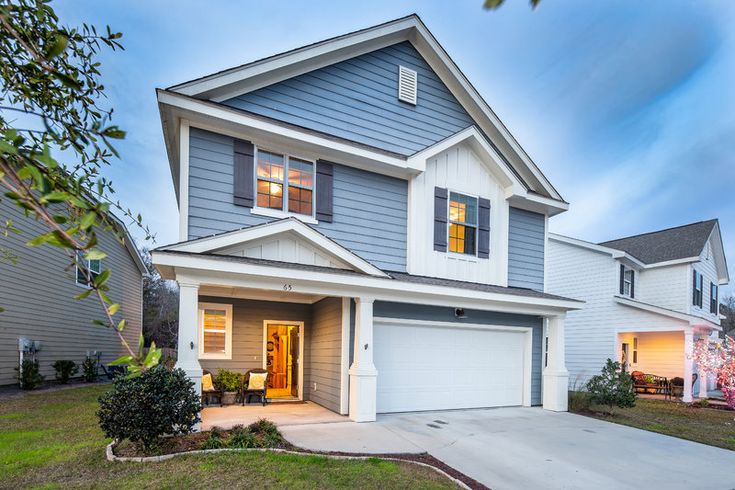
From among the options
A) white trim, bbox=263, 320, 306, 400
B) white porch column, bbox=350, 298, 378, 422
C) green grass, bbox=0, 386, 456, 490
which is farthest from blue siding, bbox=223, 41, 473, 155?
green grass, bbox=0, 386, 456, 490

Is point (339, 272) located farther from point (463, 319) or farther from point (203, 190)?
point (463, 319)

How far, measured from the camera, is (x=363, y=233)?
9227 millimetres

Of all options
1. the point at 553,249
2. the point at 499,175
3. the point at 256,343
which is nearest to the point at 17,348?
the point at 256,343

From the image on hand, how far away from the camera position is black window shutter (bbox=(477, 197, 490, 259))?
411 inches

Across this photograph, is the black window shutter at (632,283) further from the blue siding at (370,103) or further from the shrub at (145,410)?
the shrub at (145,410)

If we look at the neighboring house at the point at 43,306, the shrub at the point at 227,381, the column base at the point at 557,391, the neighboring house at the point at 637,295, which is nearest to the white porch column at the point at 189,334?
the shrub at the point at 227,381

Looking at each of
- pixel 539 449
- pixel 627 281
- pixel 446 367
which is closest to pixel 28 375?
pixel 446 367

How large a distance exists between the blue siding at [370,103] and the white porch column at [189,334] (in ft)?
13.0

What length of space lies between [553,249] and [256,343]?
1485 cm

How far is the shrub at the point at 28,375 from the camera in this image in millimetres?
11125

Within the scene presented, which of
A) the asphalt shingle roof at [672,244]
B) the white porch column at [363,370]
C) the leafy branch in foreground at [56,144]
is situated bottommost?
the white porch column at [363,370]

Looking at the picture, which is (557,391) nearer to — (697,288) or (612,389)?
(612,389)

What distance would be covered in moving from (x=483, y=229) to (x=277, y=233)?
18.0ft

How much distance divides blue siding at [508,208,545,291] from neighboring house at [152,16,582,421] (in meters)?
0.05
